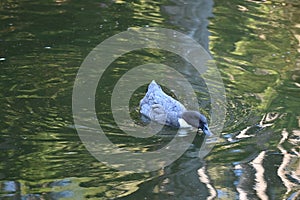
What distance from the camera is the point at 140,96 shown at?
8.42 meters

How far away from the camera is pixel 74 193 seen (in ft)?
19.0

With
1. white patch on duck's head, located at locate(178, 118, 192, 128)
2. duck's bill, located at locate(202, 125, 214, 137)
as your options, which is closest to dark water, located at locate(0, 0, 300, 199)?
duck's bill, located at locate(202, 125, 214, 137)

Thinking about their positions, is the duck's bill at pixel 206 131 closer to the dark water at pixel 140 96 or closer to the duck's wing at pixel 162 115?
the dark water at pixel 140 96

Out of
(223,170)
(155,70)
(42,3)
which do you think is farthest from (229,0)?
(223,170)

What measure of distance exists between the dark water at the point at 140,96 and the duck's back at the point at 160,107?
0.62ft

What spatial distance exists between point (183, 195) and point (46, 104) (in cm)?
250

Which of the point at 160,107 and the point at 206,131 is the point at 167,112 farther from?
the point at 206,131

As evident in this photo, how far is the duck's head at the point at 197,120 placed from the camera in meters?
7.18

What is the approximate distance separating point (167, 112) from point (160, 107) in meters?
0.17

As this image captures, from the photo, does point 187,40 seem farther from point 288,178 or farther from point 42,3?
point 288,178

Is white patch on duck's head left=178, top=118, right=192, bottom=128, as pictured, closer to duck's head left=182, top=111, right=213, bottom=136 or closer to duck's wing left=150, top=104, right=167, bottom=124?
duck's head left=182, top=111, right=213, bottom=136

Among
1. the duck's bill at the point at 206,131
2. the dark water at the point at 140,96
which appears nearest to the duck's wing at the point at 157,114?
the dark water at the point at 140,96

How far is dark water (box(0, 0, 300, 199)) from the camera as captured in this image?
239 inches

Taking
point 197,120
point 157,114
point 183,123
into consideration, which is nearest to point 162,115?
point 157,114
